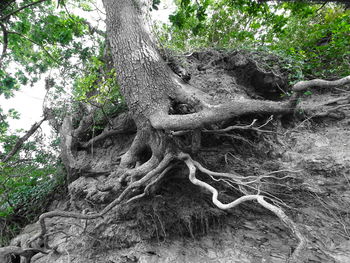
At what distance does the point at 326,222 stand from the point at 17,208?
21.1 ft

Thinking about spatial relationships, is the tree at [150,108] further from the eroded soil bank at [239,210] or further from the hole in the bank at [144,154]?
the eroded soil bank at [239,210]

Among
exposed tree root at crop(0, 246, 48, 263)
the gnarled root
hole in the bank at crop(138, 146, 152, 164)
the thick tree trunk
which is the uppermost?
the thick tree trunk

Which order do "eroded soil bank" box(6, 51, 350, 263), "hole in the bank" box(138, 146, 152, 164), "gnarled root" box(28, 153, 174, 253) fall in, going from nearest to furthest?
"eroded soil bank" box(6, 51, 350, 263) → "gnarled root" box(28, 153, 174, 253) → "hole in the bank" box(138, 146, 152, 164)

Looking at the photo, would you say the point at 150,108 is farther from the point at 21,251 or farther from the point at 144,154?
the point at 21,251

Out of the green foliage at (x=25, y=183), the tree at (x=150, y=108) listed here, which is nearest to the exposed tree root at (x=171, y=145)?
the tree at (x=150, y=108)

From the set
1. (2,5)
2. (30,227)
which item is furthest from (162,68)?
(30,227)

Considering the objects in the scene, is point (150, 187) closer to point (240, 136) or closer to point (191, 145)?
point (191, 145)

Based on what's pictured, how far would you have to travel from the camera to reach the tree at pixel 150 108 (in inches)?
110

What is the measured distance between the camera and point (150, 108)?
3117mm

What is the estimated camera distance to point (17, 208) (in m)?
4.59

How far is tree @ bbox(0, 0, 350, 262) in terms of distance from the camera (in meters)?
2.80

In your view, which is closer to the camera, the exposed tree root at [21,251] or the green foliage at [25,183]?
the exposed tree root at [21,251]

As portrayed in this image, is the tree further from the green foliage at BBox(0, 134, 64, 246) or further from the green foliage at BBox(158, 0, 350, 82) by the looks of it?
the green foliage at BBox(0, 134, 64, 246)

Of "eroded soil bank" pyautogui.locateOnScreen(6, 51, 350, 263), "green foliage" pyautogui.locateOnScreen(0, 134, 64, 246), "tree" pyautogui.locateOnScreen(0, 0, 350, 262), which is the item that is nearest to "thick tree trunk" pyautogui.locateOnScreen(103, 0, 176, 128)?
"tree" pyautogui.locateOnScreen(0, 0, 350, 262)
